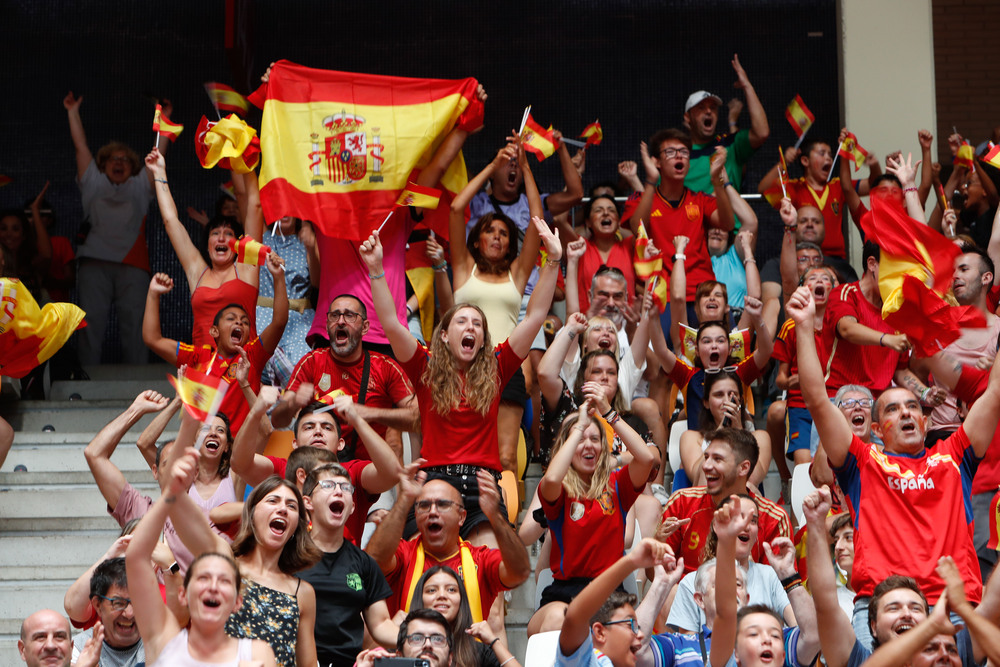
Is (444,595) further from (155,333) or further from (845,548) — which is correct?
(155,333)

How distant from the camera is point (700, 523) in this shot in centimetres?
632

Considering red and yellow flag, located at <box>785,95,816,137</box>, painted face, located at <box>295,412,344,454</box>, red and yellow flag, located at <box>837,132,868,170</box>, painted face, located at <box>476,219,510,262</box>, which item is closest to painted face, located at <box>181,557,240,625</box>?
painted face, located at <box>295,412,344,454</box>

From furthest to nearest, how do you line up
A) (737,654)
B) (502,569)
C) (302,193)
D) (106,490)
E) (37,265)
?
1. (37,265)
2. (302,193)
3. (106,490)
4. (502,569)
5. (737,654)

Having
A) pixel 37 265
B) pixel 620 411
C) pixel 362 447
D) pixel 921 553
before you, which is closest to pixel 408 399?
pixel 362 447

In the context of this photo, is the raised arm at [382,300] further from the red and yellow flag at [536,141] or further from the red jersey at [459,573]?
the red and yellow flag at [536,141]

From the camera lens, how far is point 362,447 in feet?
22.2

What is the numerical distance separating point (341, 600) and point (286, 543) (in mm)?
369

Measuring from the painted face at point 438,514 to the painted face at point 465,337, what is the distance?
84 cm

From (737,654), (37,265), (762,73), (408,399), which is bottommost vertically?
(737,654)

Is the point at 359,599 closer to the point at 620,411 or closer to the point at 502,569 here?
the point at 502,569

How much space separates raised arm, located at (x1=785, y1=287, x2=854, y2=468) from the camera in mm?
5262

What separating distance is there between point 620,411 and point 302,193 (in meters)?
2.51

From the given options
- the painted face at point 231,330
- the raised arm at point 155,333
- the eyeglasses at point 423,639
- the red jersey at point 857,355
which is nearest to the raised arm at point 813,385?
the eyeglasses at point 423,639

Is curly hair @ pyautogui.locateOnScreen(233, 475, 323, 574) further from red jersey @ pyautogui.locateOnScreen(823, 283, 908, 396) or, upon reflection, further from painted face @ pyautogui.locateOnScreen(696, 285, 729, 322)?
painted face @ pyautogui.locateOnScreen(696, 285, 729, 322)
